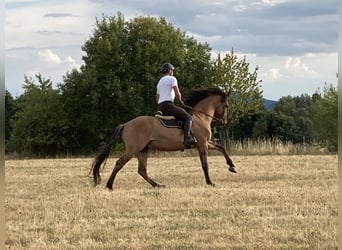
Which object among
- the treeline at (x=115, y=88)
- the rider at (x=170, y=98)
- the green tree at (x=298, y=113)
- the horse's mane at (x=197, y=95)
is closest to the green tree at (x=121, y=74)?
the treeline at (x=115, y=88)

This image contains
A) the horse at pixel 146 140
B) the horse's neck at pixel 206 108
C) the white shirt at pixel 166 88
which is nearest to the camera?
the white shirt at pixel 166 88

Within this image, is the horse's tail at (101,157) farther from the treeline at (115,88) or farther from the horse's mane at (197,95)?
the treeline at (115,88)

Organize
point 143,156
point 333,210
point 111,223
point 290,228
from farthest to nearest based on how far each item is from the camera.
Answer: point 143,156 → point 333,210 → point 111,223 → point 290,228

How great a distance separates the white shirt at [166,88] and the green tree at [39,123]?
26.3m

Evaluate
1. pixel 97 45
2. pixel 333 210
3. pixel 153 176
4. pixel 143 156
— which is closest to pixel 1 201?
pixel 333 210

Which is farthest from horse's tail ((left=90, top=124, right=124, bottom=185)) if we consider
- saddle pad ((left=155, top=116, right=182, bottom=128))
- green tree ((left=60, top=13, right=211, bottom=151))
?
green tree ((left=60, top=13, right=211, bottom=151))

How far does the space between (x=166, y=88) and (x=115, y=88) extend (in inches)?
975

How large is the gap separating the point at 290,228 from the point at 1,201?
4674 millimetres

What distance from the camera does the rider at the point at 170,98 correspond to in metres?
12.7

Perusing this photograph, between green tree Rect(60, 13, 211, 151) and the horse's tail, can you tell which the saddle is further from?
green tree Rect(60, 13, 211, 151)

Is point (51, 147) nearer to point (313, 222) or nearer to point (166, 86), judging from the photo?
point (166, 86)

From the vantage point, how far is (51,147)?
128 feet

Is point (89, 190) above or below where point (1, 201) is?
below

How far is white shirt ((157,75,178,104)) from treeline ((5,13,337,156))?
24194 millimetres
